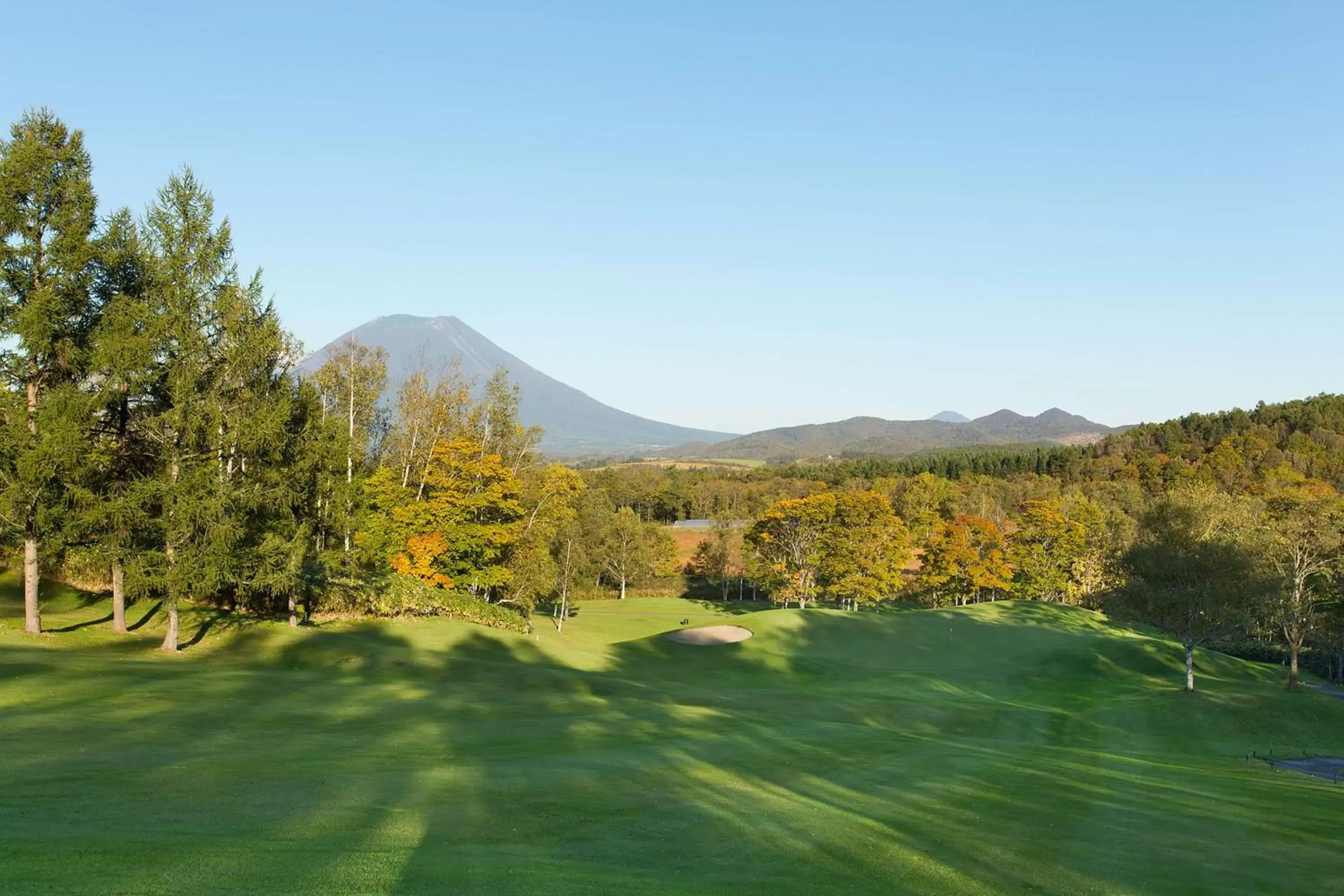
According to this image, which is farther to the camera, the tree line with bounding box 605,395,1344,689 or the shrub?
the tree line with bounding box 605,395,1344,689

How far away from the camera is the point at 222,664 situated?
28.2 meters

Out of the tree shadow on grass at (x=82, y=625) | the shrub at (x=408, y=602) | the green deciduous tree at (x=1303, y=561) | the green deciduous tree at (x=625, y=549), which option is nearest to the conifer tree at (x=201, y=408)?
the tree shadow on grass at (x=82, y=625)

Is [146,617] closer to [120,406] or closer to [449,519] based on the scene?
[120,406]

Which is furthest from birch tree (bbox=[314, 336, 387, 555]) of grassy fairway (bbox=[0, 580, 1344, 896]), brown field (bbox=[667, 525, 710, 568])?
Answer: brown field (bbox=[667, 525, 710, 568])

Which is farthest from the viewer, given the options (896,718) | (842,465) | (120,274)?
(842,465)

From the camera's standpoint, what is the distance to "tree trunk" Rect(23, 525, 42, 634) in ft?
91.0

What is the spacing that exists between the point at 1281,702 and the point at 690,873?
1513 inches

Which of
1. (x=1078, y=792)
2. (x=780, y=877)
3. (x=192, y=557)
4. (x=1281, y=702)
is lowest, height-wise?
(x=1281, y=702)

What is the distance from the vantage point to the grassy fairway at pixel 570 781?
36.4 ft

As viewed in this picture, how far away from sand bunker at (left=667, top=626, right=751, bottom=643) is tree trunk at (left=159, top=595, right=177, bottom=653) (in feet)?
101

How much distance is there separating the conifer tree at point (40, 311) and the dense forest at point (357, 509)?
0.25 feet

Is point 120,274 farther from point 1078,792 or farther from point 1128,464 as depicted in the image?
point 1128,464

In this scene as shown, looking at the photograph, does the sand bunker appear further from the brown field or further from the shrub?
the brown field

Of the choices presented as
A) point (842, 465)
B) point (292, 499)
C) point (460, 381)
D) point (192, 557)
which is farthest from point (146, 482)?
point (842, 465)
